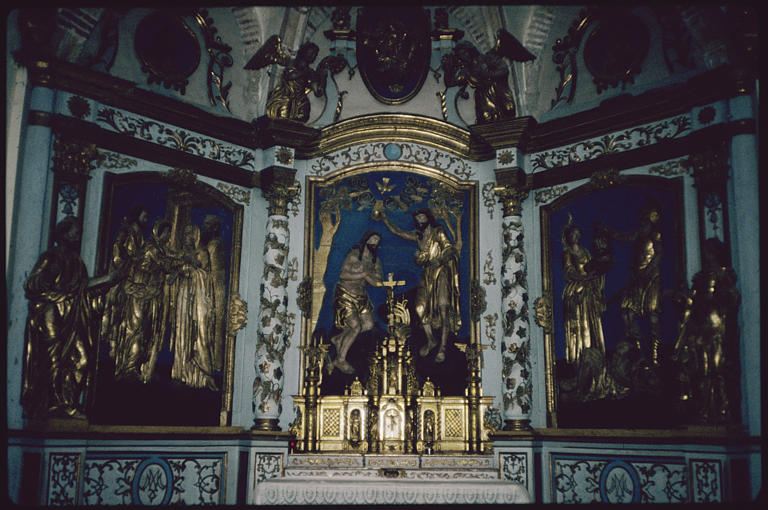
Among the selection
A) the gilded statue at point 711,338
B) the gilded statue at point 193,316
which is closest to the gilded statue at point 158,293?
the gilded statue at point 193,316

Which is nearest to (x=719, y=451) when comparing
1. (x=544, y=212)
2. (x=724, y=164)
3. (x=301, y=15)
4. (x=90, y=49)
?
(x=724, y=164)

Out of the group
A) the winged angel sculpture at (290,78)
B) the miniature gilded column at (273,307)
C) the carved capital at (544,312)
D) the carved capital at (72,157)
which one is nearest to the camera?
the carved capital at (72,157)

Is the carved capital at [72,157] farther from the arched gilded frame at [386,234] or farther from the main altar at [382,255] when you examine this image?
→ the arched gilded frame at [386,234]

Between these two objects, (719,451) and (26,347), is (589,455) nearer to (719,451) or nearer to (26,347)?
(719,451)

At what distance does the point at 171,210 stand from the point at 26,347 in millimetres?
2767

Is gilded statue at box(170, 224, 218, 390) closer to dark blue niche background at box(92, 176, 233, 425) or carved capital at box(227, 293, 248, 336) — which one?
dark blue niche background at box(92, 176, 233, 425)

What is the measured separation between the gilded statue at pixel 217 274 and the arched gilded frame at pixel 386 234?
4.01 feet

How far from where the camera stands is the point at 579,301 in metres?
10.2

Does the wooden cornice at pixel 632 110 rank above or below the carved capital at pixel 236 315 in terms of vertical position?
above

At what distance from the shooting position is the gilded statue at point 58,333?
8.13 meters

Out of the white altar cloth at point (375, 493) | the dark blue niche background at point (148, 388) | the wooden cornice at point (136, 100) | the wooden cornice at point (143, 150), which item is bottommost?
the white altar cloth at point (375, 493)

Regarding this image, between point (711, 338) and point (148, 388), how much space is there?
6940mm

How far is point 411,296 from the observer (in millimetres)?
11008

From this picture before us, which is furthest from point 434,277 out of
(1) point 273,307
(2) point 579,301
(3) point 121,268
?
(3) point 121,268
